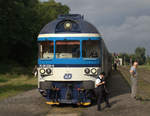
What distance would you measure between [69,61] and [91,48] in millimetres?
1108

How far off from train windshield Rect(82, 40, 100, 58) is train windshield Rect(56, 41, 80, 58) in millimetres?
282

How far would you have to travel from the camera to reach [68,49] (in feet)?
36.4

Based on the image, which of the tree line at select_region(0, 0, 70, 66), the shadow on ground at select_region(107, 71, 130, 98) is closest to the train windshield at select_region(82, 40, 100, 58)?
the shadow on ground at select_region(107, 71, 130, 98)

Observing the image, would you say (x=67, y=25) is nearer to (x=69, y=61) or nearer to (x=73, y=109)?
(x=69, y=61)

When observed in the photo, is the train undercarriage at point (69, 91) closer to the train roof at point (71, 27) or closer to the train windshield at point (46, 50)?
the train windshield at point (46, 50)

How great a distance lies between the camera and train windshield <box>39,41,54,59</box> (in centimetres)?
1123

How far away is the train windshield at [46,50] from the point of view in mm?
11227

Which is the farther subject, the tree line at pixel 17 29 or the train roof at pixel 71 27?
the tree line at pixel 17 29

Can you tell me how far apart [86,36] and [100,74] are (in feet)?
5.60

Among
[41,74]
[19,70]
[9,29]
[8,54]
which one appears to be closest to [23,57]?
[8,54]

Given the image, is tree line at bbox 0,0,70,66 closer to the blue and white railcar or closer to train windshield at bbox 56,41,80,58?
the blue and white railcar

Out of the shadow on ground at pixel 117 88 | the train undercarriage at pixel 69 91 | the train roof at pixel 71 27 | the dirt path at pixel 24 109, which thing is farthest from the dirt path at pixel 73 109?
the shadow on ground at pixel 117 88

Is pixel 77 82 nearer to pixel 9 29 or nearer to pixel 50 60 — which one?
pixel 50 60

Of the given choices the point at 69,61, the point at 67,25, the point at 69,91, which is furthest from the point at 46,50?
the point at 69,91
